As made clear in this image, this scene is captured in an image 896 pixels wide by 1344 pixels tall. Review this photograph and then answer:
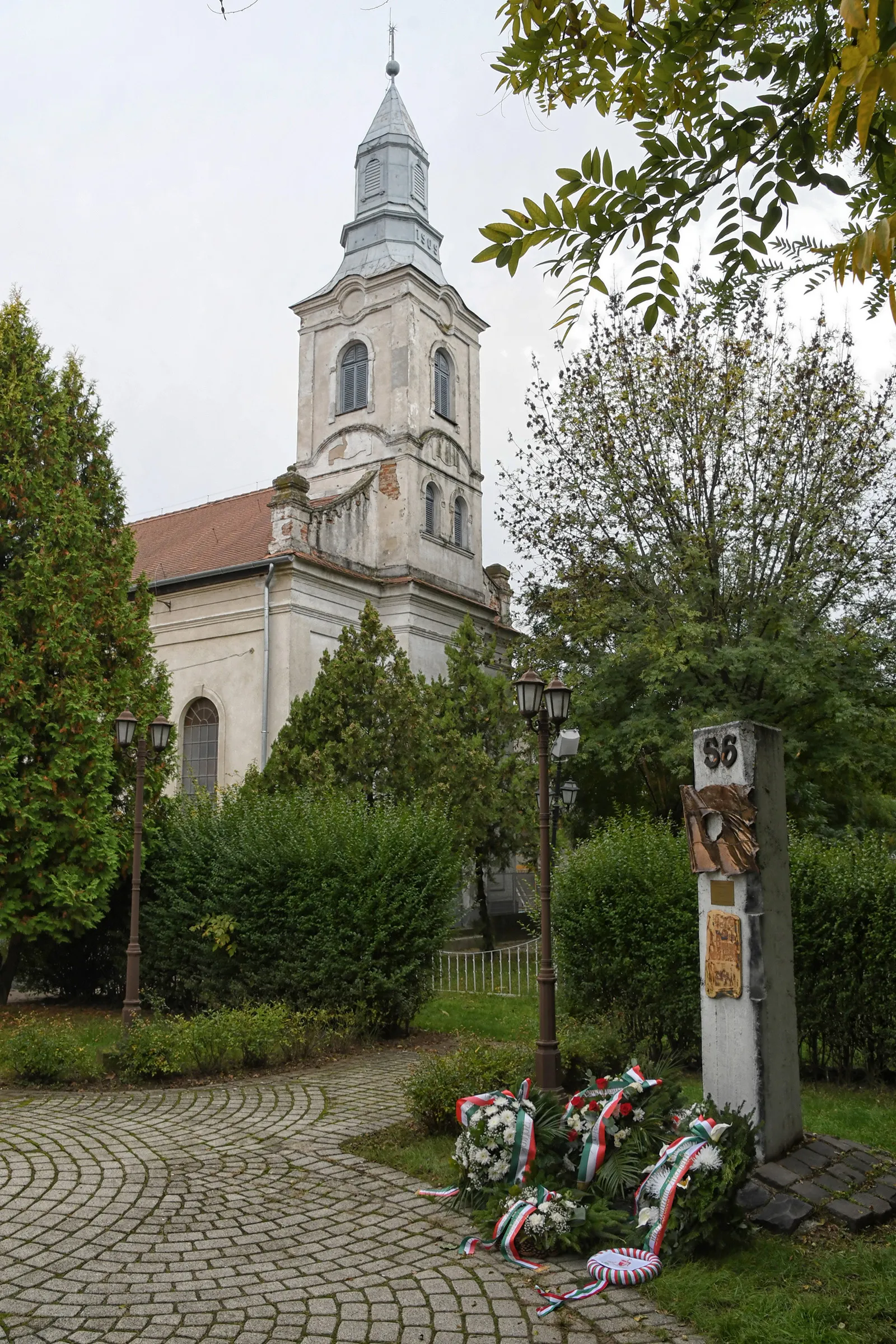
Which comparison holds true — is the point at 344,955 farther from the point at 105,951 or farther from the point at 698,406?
the point at 698,406

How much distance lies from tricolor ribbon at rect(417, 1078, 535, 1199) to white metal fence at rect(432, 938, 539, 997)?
9.53 meters

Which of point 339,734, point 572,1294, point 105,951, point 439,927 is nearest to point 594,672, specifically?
point 339,734

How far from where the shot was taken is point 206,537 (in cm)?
2950

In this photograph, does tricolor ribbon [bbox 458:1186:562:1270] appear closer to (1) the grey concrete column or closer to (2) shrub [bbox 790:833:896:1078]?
(1) the grey concrete column

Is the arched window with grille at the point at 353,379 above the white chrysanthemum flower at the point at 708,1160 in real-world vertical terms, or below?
above

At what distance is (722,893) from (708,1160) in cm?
195

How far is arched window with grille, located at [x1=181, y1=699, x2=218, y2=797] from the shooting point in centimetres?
2562

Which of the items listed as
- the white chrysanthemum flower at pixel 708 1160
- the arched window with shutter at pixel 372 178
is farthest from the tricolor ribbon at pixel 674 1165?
the arched window with shutter at pixel 372 178

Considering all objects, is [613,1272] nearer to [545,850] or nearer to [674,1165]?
[674,1165]

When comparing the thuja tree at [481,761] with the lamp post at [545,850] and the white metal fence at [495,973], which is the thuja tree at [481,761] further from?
the lamp post at [545,850]

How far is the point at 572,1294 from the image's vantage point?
504cm

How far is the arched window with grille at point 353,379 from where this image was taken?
96.6ft

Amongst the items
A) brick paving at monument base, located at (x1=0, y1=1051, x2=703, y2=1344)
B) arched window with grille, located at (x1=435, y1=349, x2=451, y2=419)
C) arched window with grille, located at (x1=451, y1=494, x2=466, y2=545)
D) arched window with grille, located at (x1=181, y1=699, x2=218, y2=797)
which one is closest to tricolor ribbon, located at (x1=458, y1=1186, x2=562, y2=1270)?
brick paving at monument base, located at (x1=0, y1=1051, x2=703, y2=1344)

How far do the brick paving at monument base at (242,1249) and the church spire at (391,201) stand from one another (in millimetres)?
27385
